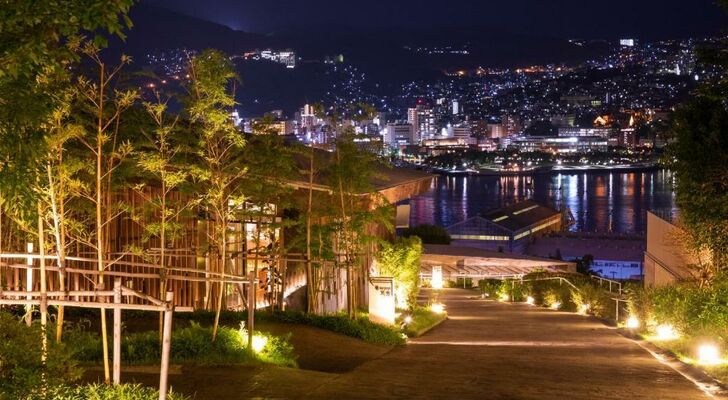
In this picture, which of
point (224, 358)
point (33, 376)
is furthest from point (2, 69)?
point (224, 358)

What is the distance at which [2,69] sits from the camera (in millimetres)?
4695

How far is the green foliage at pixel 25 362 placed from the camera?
5.68 m

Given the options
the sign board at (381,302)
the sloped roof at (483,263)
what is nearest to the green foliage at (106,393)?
the sign board at (381,302)

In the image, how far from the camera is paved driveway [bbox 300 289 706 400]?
911cm

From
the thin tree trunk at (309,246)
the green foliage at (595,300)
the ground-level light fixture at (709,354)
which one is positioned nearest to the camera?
the ground-level light fixture at (709,354)

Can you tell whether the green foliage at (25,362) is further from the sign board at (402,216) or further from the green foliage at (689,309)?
the sign board at (402,216)

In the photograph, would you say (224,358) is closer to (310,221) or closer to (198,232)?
(198,232)

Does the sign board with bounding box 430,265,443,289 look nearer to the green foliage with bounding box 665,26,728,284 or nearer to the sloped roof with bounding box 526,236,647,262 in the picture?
the green foliage with bounding box 665,26,728,284

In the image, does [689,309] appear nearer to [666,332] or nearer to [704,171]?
[666,332]

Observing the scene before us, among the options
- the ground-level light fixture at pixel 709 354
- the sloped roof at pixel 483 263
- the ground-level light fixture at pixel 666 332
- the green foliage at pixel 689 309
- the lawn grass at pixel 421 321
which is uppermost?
the green foliage at pixel 689 309

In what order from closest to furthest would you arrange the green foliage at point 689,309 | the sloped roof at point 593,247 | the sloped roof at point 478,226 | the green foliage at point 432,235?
1. the green foliage at point 689,309
2. the green foliage at point 432,235
3. the sloped roof at point 593,247
4. the sloped roof at point 478,226

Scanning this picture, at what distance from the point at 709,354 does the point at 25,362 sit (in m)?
8.77

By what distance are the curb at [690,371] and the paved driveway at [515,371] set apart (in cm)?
14

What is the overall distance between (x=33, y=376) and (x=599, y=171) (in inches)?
7690
